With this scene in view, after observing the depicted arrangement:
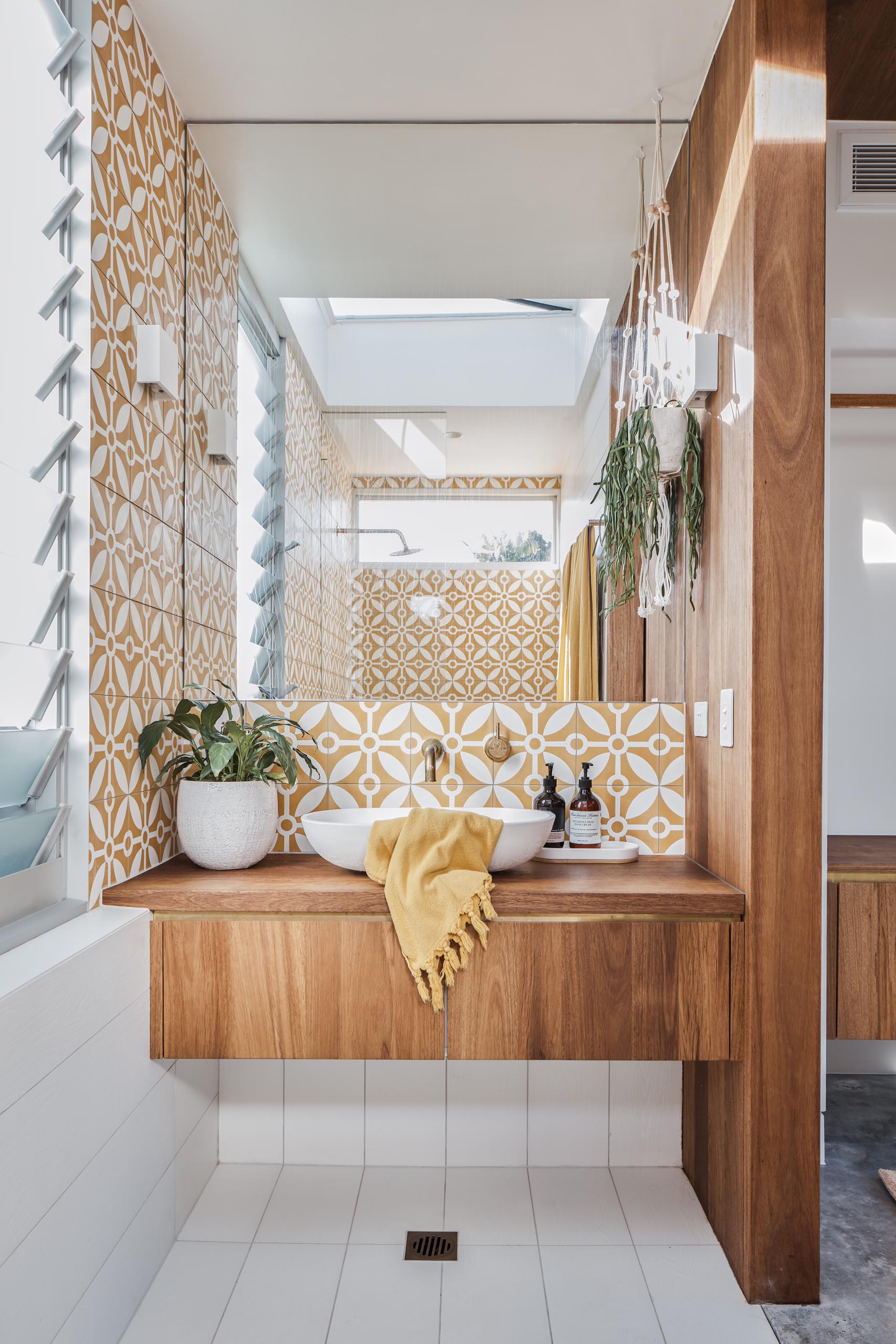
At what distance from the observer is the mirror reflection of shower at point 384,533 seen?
222cm

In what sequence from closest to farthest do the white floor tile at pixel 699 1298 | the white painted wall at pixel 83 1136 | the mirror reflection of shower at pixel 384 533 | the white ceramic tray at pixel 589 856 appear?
the white painted wall at pixel 83 1136, the white floor tile at pixel 699 1298, the white ceramic tray at pixel 589 856, the mirror reflection of shower at pixel 384 533

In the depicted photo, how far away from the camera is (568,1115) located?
2188 millimetres

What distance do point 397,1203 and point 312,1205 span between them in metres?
0.19

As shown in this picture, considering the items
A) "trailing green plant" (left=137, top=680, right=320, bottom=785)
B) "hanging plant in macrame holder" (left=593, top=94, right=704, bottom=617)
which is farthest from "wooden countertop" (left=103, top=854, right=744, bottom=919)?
"hanging plant in macrame holder" (left=593, top=94, right=704, bottom=617)

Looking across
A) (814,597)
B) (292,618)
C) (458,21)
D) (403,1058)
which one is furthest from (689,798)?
(458,21)

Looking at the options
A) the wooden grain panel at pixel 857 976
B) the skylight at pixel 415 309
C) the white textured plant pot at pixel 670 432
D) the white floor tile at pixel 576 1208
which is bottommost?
the white floor tile at pixel 576 1208

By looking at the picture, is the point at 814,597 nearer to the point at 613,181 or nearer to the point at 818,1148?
the point at 818,1148

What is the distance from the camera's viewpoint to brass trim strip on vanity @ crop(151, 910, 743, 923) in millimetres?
1680

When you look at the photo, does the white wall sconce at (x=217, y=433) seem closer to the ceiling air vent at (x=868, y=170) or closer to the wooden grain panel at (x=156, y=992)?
the wooden grain panel at (x=156, y=992)

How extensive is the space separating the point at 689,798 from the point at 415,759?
677mm

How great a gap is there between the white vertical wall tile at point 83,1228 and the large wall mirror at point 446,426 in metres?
1.01

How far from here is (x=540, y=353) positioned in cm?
222

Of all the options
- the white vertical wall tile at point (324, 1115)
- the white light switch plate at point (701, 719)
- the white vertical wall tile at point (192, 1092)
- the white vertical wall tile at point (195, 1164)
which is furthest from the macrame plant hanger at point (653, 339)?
the white vertical wall tile at point (195, 1164)

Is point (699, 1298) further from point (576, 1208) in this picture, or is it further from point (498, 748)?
point (498, 748)
